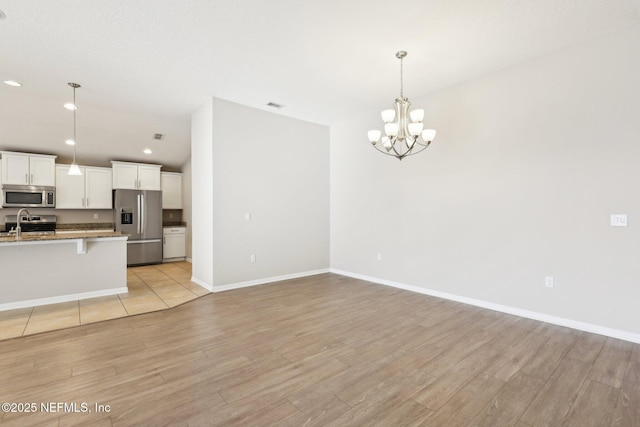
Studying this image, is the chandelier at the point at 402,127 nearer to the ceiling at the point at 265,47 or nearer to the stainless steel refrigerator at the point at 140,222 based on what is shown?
the ceiling at the point at 265,47

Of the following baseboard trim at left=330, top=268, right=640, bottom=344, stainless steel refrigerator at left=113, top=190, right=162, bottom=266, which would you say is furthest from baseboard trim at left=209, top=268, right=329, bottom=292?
stainless steel refrigerator at left=113, top=190, right=162, bottom=266

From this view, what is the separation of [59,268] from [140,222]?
2.86 meters

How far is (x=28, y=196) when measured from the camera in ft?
19.2

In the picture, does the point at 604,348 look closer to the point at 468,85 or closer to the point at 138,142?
the point at 468,85

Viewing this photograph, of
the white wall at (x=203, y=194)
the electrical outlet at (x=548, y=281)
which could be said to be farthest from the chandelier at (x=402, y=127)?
the white wall at (x=203, y=194)

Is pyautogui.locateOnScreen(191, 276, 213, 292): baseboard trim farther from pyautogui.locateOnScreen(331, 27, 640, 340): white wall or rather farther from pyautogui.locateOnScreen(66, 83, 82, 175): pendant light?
pyautogui.locateOnScreen(331, 27, 640, 340): white wall

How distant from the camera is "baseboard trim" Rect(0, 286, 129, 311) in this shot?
375 cm

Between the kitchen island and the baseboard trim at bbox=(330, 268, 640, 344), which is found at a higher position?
the kitchen island

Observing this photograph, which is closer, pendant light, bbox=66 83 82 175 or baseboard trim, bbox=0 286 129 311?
baseboard trim, bbox=0 286 129 311

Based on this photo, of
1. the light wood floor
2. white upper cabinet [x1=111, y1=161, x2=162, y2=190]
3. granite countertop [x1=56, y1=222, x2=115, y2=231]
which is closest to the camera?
the light wood floor

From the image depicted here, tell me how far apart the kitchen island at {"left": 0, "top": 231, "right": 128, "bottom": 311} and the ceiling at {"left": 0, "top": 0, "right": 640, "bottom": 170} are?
2147 millimetres

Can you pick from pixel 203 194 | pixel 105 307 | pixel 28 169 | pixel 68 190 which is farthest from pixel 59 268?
pixel 28 169

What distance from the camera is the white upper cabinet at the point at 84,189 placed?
6266mm

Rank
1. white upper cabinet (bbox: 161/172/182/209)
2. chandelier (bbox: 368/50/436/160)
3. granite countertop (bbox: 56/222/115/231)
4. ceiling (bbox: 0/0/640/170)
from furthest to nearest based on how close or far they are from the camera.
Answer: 1. white upper cabinet (bbox: 161/172/182/209)
2. granite countertop (bbox: 56/222/115/231)
3. chandelier (bbox: 368/50/436/160)
4. ceiling (bbox: 0/0/640/170)
